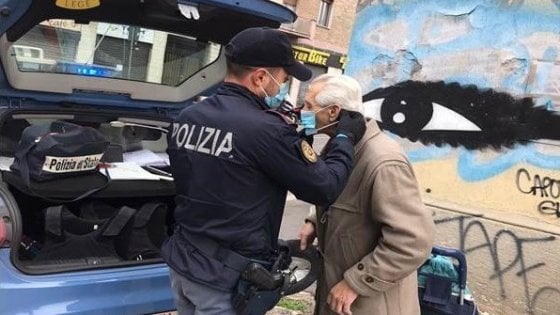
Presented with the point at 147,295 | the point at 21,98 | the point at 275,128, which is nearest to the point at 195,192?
the point at 275,128

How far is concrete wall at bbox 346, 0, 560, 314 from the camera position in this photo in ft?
12.9

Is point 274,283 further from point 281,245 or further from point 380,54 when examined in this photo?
point 380,54

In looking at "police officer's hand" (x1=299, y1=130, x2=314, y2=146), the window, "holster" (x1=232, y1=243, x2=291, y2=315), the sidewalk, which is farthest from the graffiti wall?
the window

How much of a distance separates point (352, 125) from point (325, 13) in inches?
1049

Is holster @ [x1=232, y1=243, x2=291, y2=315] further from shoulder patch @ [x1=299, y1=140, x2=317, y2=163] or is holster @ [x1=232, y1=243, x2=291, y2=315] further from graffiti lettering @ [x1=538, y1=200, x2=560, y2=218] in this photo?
→ graffiti lettering @ [x1=538, y1=200, x2=560, y2=218]

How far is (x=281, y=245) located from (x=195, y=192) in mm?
430

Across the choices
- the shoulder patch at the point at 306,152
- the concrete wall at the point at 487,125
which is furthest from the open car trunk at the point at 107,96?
the concrete wall at the point at 487,125

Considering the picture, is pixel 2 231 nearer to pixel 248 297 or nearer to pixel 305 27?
pixel 248 297

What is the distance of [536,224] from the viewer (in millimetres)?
3926

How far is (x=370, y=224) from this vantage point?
212 cm

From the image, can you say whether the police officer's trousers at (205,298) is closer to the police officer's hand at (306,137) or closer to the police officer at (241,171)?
the police officer at (241,171)

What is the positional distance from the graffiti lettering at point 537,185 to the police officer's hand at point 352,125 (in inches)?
92.9

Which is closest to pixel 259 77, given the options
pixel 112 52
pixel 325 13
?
pixel 112 52

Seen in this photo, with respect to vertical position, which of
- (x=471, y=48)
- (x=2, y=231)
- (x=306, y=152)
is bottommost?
(x=2, y=231)
